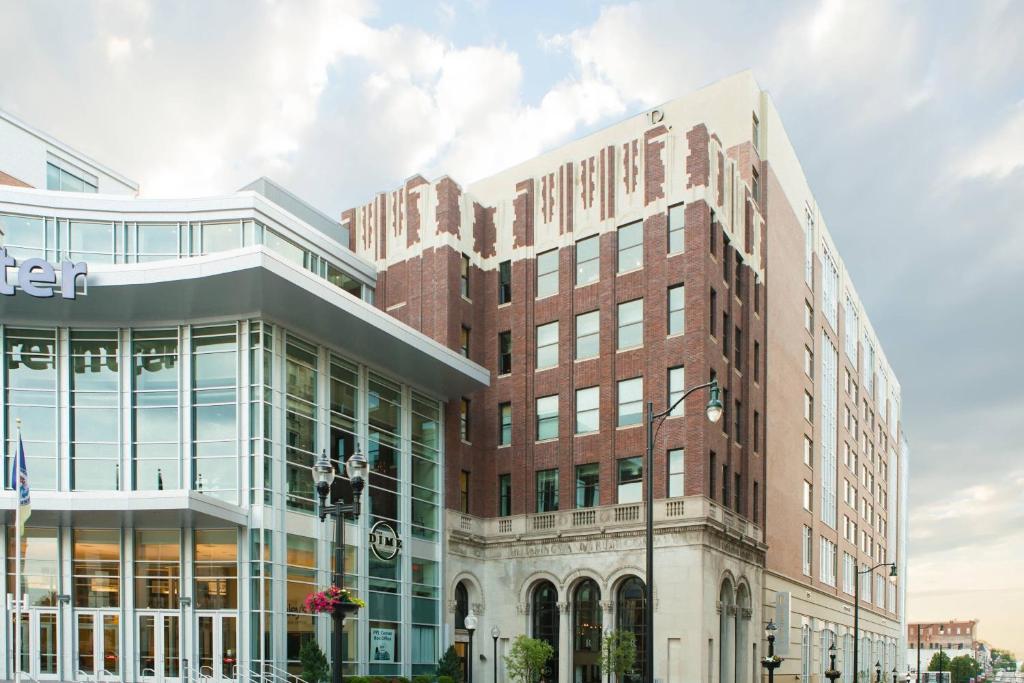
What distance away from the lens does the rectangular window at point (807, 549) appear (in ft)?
207

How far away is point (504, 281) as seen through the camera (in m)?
52.9

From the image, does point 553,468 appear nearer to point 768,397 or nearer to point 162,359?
point 768,397

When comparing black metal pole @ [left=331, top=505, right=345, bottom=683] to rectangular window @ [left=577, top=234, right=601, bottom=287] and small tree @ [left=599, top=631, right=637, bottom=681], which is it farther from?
rectangular window @ [left=577, top=234, right=601, bottom=287]

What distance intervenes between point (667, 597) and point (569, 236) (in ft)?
57.4

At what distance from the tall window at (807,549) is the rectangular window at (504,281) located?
24498mm

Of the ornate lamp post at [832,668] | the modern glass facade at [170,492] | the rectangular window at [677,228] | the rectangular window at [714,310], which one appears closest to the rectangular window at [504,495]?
the modern glass facade at [170,492]

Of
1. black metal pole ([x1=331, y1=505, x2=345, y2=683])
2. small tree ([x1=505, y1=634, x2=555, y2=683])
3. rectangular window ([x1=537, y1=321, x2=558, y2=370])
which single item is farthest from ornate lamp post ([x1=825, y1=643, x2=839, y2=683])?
black metal pole ([x1=331, y1=505, x2=345, y2=683])

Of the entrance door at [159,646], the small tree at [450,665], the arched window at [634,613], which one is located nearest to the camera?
the entrance door at [159,646]

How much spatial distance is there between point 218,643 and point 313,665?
344cm

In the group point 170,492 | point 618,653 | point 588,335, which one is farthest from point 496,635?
point 170,492

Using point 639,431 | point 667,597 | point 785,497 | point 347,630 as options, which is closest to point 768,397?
point 785,497

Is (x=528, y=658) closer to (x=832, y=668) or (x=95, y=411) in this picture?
(x=95, y=411)

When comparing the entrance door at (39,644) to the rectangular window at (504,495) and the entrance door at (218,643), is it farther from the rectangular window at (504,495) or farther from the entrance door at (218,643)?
the rectangular window at (504,495)

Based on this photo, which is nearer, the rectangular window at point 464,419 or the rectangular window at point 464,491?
the rectangular window at point 464,491
